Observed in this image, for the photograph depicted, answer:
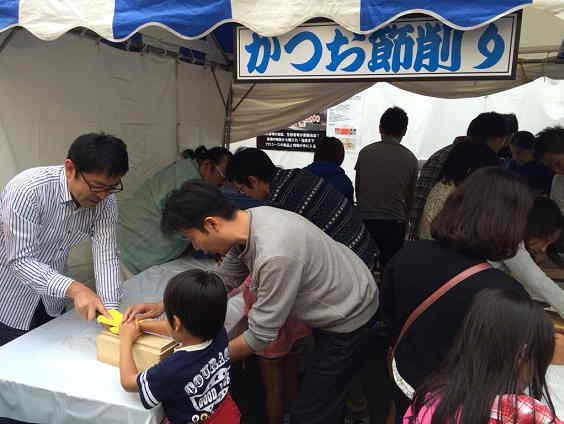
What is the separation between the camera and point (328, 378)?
1586 millimetres

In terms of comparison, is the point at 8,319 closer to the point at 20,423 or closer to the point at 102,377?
the point at 20,423

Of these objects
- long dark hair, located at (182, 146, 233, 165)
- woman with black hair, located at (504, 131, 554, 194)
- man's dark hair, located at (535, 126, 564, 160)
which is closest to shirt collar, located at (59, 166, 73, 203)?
long dark hair, located at (182, 146, 233, 165)

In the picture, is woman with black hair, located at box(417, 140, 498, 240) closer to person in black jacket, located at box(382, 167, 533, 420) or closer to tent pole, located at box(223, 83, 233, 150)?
person in black jacket, located at box(382, 167, 533, 420)

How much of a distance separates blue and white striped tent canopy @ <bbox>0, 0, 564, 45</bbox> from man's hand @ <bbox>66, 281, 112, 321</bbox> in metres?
1.05

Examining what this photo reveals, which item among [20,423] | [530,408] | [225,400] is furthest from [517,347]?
[20,423]

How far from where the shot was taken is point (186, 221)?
4.39ft

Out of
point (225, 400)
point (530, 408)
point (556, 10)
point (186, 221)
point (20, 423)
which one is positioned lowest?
point (20, 423)

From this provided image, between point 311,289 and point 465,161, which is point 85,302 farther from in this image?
point 465,161

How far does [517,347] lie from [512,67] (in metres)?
1.10

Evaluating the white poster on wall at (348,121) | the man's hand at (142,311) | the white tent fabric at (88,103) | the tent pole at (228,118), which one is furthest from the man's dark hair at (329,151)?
the white poster on wall at (348,121)

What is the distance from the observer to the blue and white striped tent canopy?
1.52 metres

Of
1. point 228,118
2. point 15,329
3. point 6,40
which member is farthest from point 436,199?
point 228,118

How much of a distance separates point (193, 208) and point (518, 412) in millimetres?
951

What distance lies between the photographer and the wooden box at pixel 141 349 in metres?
1.33
